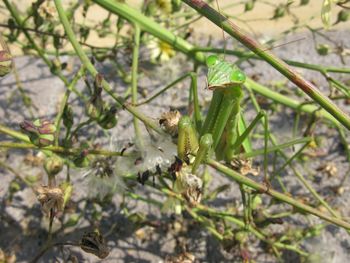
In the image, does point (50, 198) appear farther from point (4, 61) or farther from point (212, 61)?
point (212, 61)

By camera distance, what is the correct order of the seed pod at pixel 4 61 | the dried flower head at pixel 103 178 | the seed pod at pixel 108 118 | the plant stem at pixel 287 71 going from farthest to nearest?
the dried flower head at pixel 103 178
the seed pod at pixel 108 118
the seed pod at pixel 4 61
the plant stem at pixel 287 71

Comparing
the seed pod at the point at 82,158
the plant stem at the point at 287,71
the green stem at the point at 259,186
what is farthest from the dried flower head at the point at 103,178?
the plant stem at the point at 287,71

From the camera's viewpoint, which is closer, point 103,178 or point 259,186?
point 259,186

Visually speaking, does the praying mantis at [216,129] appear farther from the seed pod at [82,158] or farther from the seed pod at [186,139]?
the seed pod at [82,158]

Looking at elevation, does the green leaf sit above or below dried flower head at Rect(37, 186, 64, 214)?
above

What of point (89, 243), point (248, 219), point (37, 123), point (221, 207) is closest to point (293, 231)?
point (221, 207)

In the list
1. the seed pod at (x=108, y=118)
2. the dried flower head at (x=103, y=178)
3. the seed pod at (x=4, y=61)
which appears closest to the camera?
the seed pod at (x=4, y=61)

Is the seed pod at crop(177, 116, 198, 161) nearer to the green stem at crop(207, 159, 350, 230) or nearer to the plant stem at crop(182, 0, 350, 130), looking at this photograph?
the green stem at crop(207, 159, 350, 230)

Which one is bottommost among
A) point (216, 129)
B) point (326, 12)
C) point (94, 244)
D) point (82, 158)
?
point (94, 244)

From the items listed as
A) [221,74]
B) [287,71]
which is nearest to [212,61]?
[221,74]

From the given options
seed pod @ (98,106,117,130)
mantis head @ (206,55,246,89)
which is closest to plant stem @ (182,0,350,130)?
mantis head @ (206,55,246,89)
